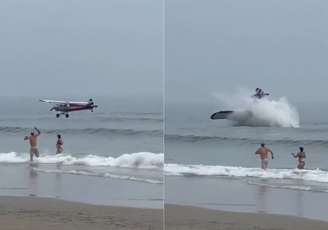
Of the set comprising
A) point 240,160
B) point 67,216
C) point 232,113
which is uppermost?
point 232,113

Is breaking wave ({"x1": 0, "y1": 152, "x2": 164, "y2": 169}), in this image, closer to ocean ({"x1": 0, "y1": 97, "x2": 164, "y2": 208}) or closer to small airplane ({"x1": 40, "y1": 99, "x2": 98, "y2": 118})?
ocean ({"x1": 0, "y1": 97, "x2": 164, "y2": 208})

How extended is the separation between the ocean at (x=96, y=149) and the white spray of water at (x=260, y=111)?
413mm

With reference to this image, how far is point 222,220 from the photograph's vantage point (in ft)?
10.6

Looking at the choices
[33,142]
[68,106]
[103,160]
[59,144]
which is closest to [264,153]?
[103,160]

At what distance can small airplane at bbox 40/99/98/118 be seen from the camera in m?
3.66

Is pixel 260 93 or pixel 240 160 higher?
pixel 260 93

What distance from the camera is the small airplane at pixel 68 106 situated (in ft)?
12.0

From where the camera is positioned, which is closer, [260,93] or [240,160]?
[260,93]

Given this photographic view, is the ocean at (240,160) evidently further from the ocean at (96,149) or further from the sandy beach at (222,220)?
the ocean at (96,149)

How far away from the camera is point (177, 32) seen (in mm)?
3172

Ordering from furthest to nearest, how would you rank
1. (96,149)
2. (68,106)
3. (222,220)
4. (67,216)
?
1. (67,216)
2. (96,149)
3. (68,106)
4. (222,220)

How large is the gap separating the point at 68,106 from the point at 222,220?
109cm

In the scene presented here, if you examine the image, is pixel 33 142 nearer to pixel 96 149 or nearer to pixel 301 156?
pixel 96 149

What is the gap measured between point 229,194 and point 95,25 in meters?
1.16
